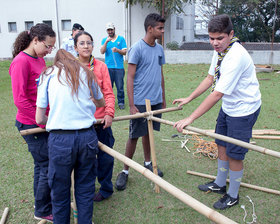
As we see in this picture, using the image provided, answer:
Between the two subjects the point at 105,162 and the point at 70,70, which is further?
the point at 105,162

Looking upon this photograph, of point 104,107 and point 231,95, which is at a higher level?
point 231,95

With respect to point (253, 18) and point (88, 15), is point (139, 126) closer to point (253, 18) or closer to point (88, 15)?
point (88, 15)

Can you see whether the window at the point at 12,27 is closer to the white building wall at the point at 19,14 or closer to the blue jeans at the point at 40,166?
the white building wall at the point at 19,14

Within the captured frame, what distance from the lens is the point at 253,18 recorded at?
20812 mm

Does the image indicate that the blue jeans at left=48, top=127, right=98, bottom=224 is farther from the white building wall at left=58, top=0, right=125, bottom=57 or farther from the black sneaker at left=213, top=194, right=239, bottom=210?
the white building wall at left=58, top=0, right=125, bottom=57

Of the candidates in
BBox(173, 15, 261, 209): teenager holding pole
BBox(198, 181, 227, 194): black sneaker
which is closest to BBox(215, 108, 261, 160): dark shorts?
BBox(173, 15, 261, 209): teenager holding pole

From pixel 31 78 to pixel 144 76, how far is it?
143 cm

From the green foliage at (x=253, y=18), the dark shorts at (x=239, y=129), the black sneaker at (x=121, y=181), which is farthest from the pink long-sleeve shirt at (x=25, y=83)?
the green foliage at (x=253, y=18)

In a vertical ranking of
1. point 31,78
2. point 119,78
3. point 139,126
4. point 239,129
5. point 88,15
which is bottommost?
point 139,126

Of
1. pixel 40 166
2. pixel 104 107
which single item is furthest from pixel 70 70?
pixel 40 166

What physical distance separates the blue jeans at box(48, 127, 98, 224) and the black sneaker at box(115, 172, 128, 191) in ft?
3.26

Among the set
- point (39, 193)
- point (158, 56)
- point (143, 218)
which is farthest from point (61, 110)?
point (158, 56)

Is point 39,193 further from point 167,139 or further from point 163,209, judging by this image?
point 167,139

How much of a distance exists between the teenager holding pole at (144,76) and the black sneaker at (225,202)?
1164mm
